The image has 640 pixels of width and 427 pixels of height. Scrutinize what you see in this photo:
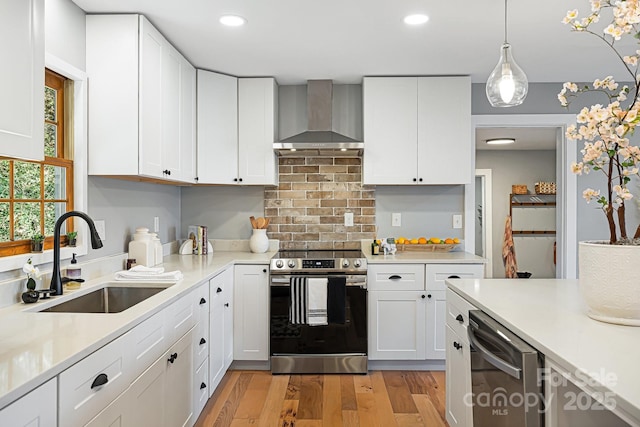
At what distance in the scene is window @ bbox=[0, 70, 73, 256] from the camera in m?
2.00

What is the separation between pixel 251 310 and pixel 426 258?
1401mm

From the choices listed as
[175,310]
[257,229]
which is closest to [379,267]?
[257,229]

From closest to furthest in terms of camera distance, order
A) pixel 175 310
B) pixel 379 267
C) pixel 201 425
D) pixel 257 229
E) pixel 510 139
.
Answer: pixel 175 310, pixel 201 425, pixel 379 267, pixel 257 229, pixel 510 139

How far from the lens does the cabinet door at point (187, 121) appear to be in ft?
10.6

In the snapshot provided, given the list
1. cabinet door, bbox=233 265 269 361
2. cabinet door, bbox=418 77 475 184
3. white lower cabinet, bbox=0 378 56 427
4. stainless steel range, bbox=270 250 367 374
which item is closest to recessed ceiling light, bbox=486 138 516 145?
cabinet door, bbox=418 77 475 184

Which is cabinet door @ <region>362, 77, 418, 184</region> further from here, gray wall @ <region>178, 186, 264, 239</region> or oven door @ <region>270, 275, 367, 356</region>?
gray wall @ <region>178, 186, 264, 239</region>

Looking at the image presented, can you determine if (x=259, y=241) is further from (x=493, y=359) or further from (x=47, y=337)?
(x=493, y=359)

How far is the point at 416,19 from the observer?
8.61ft

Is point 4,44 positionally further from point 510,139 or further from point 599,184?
point 510,139

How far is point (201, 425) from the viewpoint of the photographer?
8.68 feet

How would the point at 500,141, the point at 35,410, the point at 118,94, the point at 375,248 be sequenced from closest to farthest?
the point at 35,410 → the point at 118,94 → the point at 375,248 → the point at 500,141

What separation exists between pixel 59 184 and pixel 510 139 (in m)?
5.37

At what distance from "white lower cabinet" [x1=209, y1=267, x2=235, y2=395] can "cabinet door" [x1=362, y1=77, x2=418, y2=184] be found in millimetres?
1405

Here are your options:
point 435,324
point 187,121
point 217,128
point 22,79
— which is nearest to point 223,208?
point 217,128
